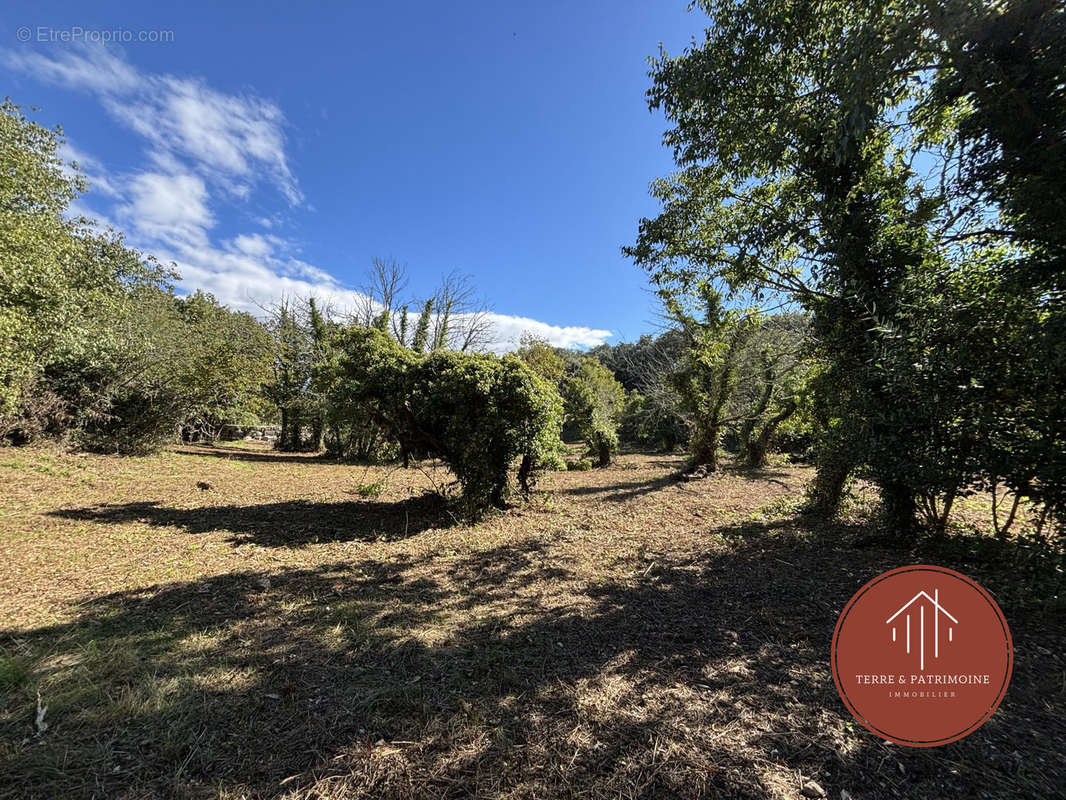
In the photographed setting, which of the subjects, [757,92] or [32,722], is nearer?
[32,722]

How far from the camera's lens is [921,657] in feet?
6.38

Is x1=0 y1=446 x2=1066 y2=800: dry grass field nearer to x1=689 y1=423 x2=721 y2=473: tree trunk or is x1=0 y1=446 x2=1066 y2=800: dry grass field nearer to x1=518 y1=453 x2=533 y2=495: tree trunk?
x1=518 y1=453 x2=533 y2=495: tree trunk

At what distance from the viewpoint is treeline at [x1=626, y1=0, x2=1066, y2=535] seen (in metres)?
2.97

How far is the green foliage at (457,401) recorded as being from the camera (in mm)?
5977

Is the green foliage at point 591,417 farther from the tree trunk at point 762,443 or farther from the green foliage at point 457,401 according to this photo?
the green foliage at point 457,401

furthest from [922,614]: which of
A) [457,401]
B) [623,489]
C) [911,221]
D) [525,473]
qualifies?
[623,489]

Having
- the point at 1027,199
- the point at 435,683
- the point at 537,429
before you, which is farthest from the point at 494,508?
the point at 1027,199

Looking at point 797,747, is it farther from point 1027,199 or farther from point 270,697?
point 1027,199

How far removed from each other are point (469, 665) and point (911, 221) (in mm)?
6157

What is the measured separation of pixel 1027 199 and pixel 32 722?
23.1 feet

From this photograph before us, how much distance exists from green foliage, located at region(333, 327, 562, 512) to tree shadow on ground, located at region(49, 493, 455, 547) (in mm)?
1077

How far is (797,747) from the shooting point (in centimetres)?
178

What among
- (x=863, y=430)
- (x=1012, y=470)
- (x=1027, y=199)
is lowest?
(x=1012, y=470)

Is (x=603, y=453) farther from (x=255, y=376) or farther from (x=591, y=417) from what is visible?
(x=255, y=376)
